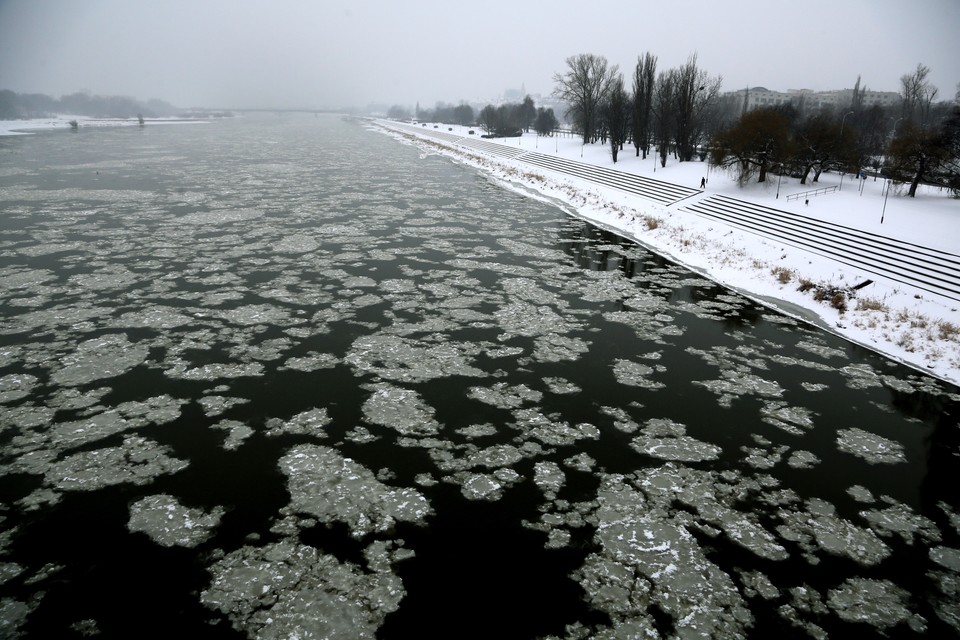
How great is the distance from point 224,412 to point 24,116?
216 metres

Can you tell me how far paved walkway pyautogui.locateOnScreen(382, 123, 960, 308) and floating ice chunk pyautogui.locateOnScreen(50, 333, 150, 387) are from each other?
24410mm

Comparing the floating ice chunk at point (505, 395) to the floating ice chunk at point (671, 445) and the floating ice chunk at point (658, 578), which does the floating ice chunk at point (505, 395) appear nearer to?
the floating ice chunk at point (671, 445)

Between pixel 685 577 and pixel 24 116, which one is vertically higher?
pixel 24 116

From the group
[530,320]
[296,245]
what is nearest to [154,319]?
[296,245]

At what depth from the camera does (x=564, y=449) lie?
30.3ft

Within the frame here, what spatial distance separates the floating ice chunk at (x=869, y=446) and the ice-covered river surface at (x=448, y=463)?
7 centimetres

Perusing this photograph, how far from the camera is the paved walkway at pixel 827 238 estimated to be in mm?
18484

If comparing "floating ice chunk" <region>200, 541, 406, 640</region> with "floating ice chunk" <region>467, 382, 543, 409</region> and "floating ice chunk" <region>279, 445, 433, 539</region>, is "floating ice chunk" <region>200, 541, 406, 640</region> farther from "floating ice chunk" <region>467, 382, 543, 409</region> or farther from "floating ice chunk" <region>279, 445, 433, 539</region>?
"floating ice chunk" <region>467, 382, 543, 409</region>

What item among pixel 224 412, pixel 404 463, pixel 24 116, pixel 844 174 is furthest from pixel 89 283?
pixel 24 116

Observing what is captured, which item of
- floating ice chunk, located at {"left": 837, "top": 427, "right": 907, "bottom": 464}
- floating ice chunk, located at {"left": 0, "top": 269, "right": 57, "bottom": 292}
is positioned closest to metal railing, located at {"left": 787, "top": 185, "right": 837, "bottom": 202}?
floating ice chunk, located at {"left": 837, "top": 427, "right": 907, "bottom": 464}

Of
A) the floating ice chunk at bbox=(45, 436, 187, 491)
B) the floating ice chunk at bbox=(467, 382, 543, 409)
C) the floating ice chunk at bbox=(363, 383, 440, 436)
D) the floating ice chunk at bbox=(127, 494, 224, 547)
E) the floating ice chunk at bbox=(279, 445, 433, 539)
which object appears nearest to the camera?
the floating ice chunk at bbox=(127, 494, 224, 547)

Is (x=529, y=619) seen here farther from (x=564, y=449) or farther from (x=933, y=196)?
(x=933, y=196)

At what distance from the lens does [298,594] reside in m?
6.25

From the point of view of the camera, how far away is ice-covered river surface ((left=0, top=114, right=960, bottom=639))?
627 cm
